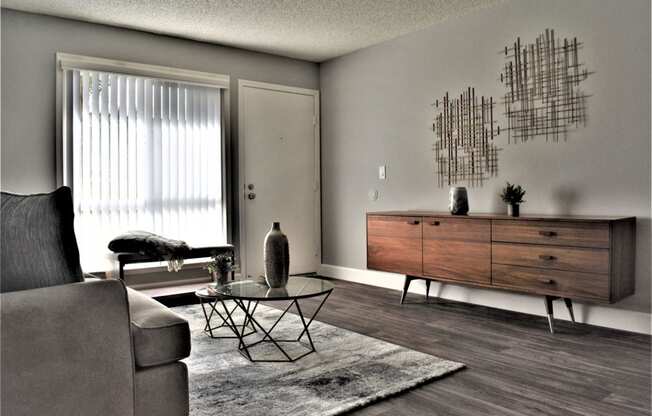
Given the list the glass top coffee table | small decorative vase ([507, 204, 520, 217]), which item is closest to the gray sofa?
the glass top coffee table

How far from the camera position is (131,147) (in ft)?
14.7

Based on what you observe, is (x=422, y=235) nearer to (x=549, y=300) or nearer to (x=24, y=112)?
(x=549, y=300)

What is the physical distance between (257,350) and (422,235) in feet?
5.50

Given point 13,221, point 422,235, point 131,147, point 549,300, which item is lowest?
point 549,300

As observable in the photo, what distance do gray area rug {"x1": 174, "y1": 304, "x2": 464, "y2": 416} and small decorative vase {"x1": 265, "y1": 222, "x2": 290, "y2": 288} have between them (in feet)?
1.34

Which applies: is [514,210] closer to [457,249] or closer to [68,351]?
[457,249]

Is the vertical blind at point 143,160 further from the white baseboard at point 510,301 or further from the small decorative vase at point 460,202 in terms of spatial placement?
the small decorative vase at point 460,202

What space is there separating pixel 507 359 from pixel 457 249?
110 centimetres

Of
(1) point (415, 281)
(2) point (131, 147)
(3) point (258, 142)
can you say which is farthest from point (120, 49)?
(1) point (415, 281)

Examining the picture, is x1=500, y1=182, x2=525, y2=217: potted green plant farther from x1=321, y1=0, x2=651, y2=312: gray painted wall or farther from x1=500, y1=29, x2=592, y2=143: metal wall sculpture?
x1=500, y1=29, x2=592, y2=143: metal wall sculpture

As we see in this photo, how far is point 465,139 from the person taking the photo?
4.23m

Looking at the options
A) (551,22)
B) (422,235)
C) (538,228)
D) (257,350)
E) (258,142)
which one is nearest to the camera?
(257,350)

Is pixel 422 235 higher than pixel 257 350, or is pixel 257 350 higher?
pixel 422 235

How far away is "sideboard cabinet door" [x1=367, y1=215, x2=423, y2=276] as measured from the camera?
158 inches
